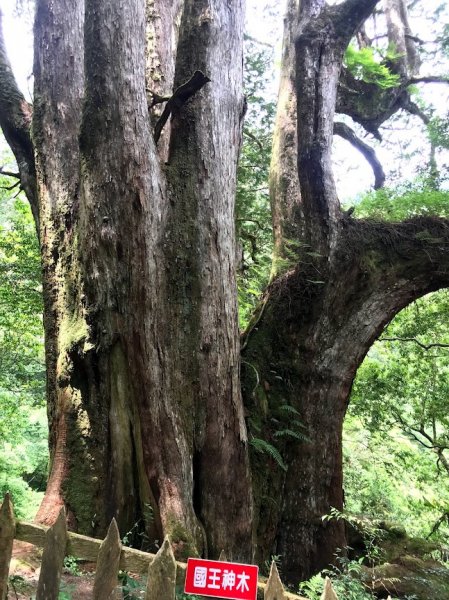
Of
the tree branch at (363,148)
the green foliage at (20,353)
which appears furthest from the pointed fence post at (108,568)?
the tree branch at (363,148)

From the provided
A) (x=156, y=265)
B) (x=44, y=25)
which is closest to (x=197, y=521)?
(x=156, y=265)

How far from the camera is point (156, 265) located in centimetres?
385

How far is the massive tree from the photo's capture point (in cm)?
369

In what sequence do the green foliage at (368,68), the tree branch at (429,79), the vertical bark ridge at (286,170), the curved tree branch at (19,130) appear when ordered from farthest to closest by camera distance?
the tree branch at (429,79), the green foliage at (368,68), the vertical bark ridge at (286,170), the curved tree branch at (19,130)

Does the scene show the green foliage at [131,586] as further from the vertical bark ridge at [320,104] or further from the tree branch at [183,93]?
the vertical bark ridge at [320,104]

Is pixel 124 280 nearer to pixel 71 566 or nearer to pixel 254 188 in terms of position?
pixel 71 566

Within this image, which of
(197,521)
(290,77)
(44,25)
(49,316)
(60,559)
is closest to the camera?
(60,559)

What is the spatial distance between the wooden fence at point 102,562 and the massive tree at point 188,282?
121 cm

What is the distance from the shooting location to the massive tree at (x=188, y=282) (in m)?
3.69

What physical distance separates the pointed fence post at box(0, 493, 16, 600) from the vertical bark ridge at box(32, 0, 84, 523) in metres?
1.33

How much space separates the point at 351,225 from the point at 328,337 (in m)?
1.27

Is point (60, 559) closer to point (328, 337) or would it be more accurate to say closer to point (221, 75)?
point (328, 337)

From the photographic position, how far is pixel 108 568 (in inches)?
82.1

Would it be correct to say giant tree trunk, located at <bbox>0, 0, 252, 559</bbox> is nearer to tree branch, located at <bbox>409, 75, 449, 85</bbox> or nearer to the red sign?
the red sign
